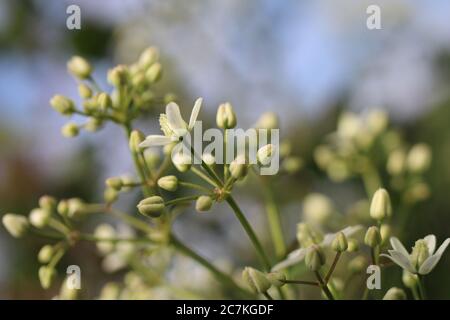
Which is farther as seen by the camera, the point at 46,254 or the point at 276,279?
the point at 46,254

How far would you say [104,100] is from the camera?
3.54ft

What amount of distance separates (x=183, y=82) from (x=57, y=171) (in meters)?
0.66

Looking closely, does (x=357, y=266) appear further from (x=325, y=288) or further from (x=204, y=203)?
(x=204, y=203)

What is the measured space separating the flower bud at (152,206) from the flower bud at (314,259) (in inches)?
7.8

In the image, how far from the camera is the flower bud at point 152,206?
918 millimetres

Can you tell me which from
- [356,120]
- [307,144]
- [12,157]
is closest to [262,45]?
[307,144]

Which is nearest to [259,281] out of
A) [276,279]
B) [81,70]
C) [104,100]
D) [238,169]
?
[276,279]

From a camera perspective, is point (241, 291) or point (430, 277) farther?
point (430, 277)

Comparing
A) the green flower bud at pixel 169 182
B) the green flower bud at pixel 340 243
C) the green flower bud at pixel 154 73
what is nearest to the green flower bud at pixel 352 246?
the green flower bud at pixel 340 243

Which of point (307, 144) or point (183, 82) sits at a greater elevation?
point (183, 82)

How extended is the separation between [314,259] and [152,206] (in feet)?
0.71

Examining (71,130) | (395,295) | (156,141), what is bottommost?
(395,295)

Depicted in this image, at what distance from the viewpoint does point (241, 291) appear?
41.7 inches
